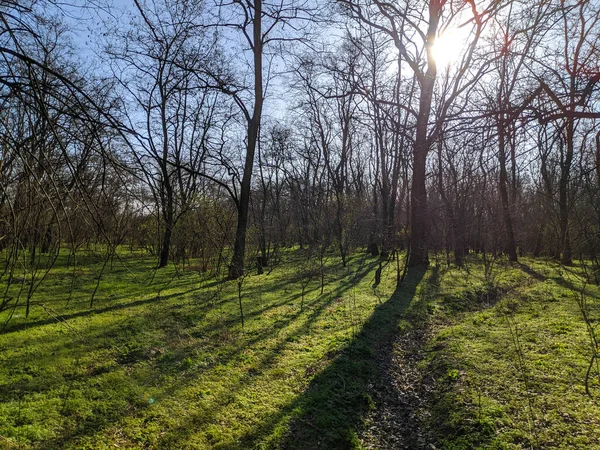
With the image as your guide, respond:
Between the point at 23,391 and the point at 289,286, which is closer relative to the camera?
the point at 23,391

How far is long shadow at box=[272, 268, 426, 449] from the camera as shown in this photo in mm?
3570

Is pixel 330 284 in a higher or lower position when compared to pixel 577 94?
Result: lower

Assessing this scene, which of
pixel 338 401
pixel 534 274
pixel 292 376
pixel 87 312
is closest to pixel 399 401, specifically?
pixel 338 401

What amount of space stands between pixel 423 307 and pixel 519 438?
17.3 feet

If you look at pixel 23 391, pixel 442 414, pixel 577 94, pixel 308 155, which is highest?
pixel 308 155

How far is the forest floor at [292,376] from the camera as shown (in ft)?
11.3

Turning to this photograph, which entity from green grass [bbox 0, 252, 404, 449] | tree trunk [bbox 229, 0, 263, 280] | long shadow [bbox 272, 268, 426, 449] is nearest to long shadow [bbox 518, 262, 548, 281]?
green grass [bbox 0, 252, 404, 449]

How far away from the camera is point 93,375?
4.35 m

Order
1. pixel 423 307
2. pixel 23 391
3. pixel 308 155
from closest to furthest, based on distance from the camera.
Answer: pixel 23 391, pixel 423 307, pixel 308 155

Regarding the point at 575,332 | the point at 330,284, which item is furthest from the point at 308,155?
the point at 575,332

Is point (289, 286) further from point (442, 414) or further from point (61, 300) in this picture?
point (442, 414)

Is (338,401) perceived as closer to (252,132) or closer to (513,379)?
(513,379)

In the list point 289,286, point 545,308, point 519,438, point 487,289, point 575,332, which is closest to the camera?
point 519,438

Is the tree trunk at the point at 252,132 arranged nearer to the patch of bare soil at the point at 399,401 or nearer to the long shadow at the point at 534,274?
the patch of bare soil at the point at 399,401
